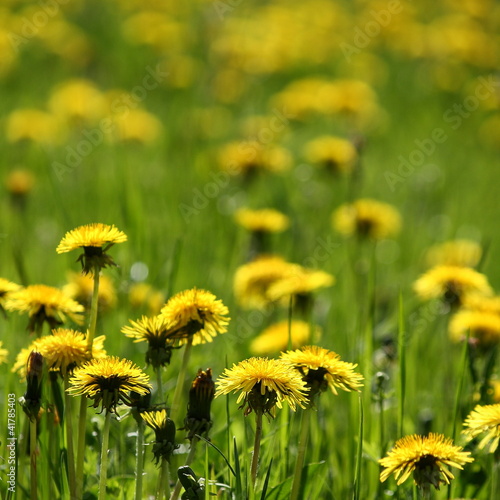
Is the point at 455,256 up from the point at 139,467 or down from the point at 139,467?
up

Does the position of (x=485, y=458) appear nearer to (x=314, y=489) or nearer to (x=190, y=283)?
(x=314, y=489)

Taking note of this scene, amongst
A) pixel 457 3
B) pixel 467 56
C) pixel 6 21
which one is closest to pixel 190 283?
pixel 6 21

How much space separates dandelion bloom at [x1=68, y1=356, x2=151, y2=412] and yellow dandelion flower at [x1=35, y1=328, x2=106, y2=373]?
0.09 metres

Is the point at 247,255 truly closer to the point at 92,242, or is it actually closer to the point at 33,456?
the point at 92,242

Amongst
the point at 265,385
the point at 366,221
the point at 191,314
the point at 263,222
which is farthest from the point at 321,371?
the point at 366,221

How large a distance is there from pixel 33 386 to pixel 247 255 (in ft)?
5.61

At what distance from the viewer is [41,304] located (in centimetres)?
142

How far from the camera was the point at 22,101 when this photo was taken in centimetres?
498

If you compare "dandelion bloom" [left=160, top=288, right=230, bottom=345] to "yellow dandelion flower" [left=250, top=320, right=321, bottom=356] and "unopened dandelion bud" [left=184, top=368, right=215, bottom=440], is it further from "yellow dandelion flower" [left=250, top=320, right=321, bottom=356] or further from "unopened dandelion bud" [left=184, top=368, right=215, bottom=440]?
"yellow dandelion flower" [left=250, top=320, right=321, bottom=356]

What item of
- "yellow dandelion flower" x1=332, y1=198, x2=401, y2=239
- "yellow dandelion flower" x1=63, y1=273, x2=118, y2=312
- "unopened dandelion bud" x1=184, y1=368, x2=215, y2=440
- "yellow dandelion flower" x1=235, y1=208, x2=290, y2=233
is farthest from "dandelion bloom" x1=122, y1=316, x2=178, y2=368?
"yellow dandelion flower" x1=332, y1=198, x2=401, y2=239

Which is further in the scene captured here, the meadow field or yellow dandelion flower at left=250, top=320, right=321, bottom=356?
yellow dandelion flower at left=250, top=320, right=321, bottom=356

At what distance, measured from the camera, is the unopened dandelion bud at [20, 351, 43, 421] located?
118 centimetres

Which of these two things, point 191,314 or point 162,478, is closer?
point 162,478

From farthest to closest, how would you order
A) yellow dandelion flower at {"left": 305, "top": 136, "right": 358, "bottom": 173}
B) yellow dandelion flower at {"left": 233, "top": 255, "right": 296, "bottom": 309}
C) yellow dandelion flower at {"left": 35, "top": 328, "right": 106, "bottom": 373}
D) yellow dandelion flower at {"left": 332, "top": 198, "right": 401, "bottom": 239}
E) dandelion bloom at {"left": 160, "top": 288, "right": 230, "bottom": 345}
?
yellow dandelion flower at {"left": 305, "top": 136, "right": 358, "bottom": 173} → yellow dandelion flower at {"left": 332, "top": 198, "right": 401, "bottom": 239} → yellow dandelion flower at {"left": 233, "top": 255, "right": 296, "bottom": 309} → dandelion bloom at {"left": 160, "top": 288, "right": 230, "bottom": 345} → yellow dandelion flower at {"left": 35, "top": 328, "right": 106, "bottom": 373}
